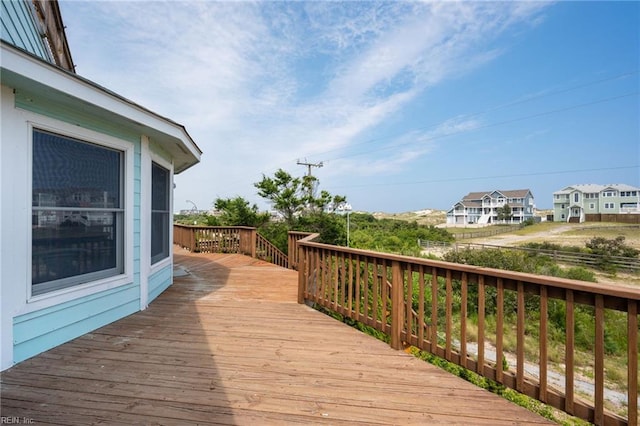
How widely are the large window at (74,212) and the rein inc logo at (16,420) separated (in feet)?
3.66

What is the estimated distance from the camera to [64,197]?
265cm

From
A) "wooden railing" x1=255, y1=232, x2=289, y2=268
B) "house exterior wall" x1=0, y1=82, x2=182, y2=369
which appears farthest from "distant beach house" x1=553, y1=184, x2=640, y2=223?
"house exterior wall" x1=0, y1=82, x2=182, y2=369

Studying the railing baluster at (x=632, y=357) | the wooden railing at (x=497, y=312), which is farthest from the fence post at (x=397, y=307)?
the railing baluster at (x=632, y=357)

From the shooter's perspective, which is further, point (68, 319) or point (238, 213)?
point (238, 213)

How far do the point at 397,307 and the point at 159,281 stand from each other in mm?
3552

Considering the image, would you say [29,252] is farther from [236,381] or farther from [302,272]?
[302,272]

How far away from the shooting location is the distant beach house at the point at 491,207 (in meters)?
45.7

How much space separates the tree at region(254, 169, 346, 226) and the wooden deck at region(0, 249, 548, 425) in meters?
11.5

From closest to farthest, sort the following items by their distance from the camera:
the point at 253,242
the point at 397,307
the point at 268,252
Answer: the point at 397,307, the point at 253,242, the point at 268,252

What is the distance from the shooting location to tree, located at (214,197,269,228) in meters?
12.8

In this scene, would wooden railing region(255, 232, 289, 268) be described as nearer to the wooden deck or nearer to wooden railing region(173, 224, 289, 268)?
wooden railing region(173, 224, 289, 268)

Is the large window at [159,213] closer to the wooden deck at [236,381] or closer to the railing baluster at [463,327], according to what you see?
the wooden deck at [236,381]

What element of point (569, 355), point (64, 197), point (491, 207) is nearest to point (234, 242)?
point (64, 197)

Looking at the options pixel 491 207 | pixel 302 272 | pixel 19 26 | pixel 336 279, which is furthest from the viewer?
pixel 491 207
